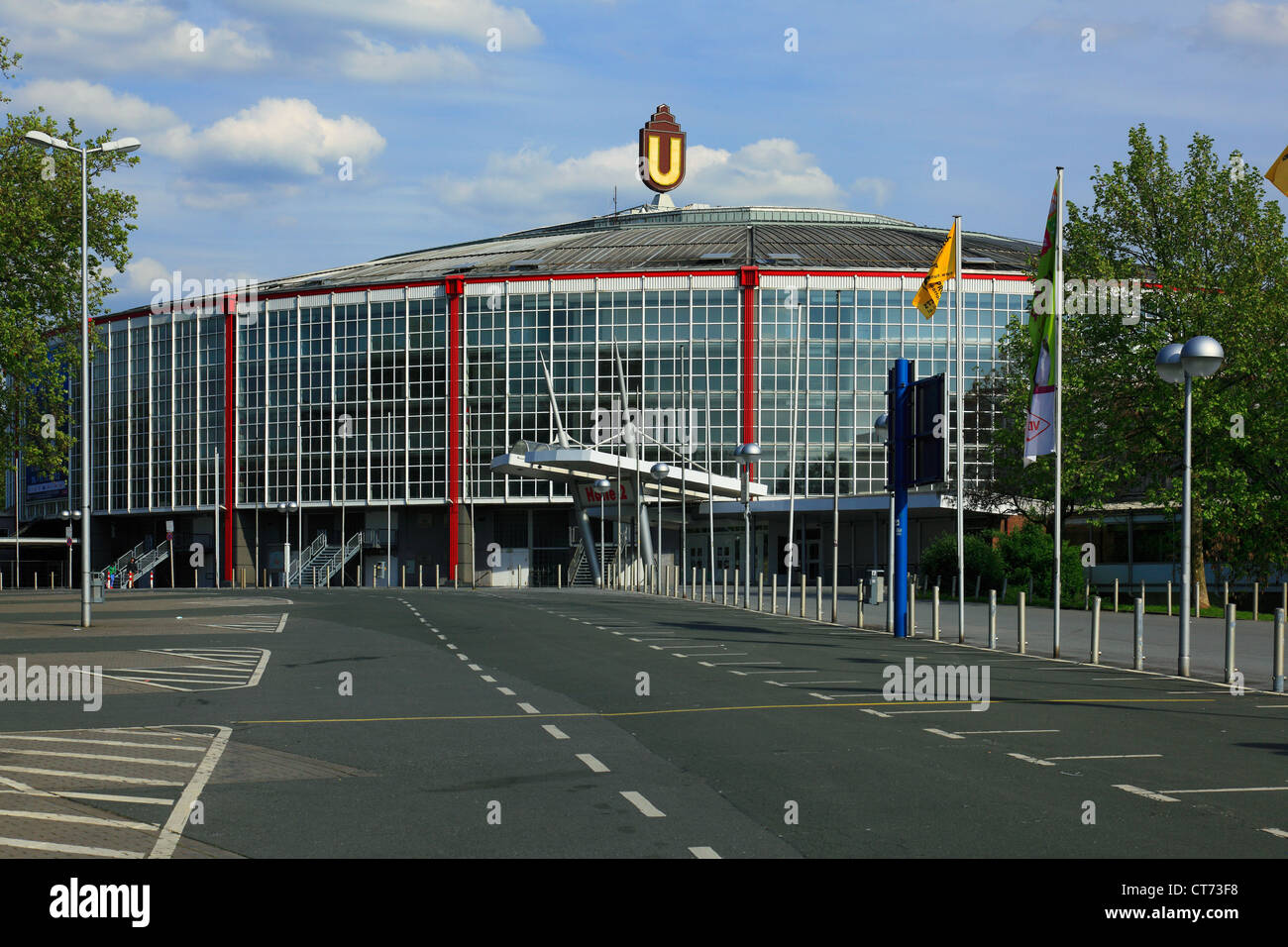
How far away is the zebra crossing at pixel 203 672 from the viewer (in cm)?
1761

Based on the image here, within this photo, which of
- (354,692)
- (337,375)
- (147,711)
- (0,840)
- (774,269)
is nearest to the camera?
(0,840)

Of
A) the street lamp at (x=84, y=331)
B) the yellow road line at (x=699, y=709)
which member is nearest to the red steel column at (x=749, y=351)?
the street lamp at (x=84, y=331)

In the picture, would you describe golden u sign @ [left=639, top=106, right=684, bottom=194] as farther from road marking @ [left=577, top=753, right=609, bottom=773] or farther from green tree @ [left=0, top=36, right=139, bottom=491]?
road marking @ [left=577, top=753, right=609, bottom=773]

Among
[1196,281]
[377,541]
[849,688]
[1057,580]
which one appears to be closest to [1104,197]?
[1196,281]

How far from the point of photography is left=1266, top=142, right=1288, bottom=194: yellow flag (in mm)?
17248

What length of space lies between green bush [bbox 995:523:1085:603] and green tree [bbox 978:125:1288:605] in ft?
7.27

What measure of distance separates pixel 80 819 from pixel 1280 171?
1606 cm

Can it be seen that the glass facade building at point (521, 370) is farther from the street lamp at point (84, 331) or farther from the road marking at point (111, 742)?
the road marking at point (111, 742)

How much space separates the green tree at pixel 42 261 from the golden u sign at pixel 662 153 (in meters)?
68.0

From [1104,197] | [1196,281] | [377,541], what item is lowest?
[377,541]
